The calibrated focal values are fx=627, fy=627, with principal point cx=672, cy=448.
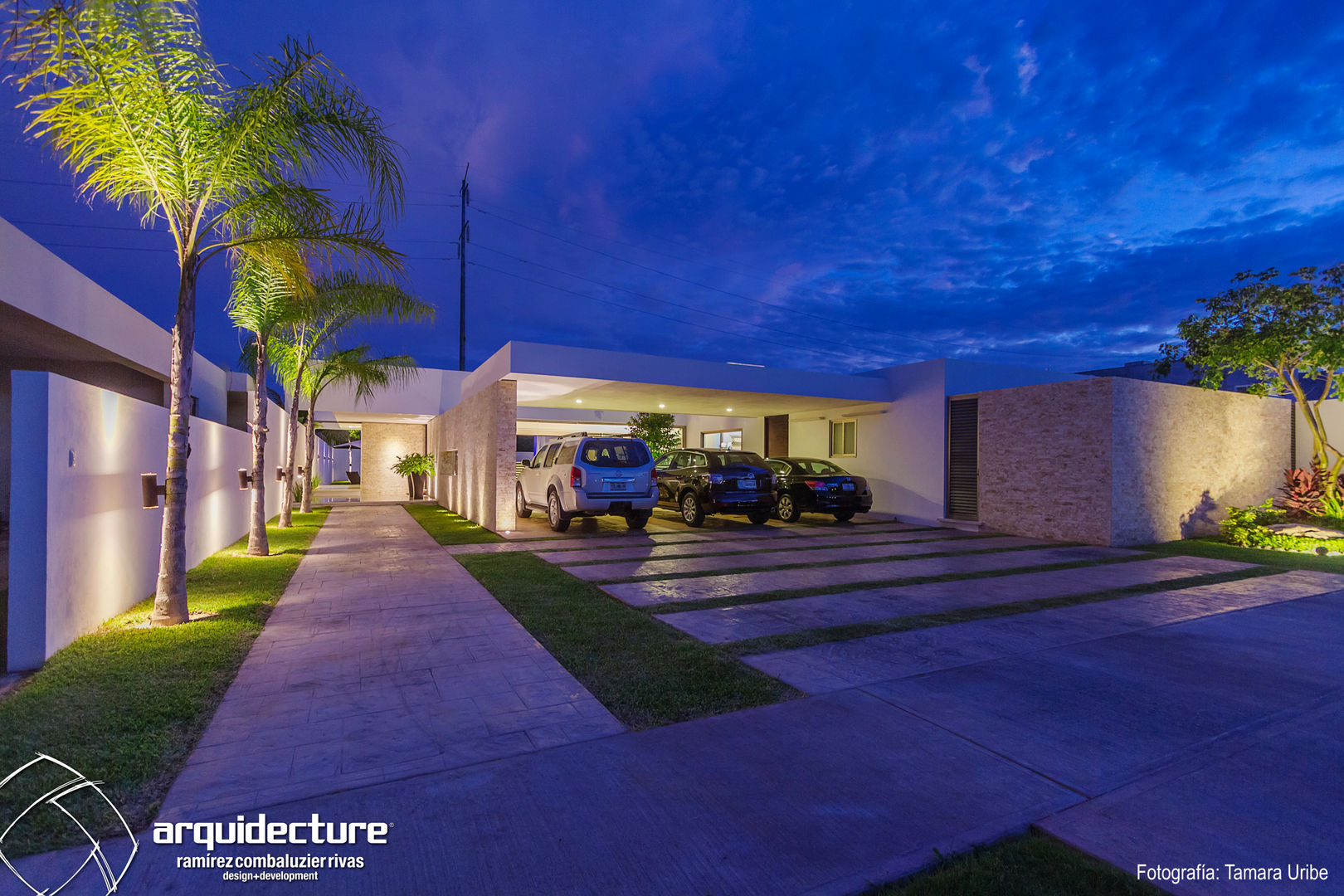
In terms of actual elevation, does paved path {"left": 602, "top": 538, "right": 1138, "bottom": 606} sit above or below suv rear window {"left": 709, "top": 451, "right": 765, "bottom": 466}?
below

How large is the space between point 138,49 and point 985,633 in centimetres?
823

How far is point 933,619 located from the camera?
19.5 ft

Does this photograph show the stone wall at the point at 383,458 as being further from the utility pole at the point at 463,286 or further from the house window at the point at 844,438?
the house window at the point at 844,438

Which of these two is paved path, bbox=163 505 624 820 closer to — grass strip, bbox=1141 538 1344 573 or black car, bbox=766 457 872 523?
black car, bbox=766 457 872 523

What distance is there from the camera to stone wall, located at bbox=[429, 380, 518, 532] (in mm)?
12188

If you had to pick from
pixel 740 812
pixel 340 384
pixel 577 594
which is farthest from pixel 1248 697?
pixel 340 384

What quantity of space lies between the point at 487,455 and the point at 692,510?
15.2ft

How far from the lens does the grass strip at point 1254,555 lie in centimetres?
929

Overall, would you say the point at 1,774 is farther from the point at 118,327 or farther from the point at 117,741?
the point at 118,327

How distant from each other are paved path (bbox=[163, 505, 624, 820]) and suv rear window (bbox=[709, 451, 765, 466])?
8.14m

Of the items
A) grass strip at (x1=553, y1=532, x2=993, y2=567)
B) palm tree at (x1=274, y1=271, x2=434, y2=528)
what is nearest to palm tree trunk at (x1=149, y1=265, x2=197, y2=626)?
palm tree at (x1=274, y1=271, x2=434, y2=528)

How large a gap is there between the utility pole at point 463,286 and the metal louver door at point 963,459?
1132 inches

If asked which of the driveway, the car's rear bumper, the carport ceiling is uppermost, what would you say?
the carport ceiling

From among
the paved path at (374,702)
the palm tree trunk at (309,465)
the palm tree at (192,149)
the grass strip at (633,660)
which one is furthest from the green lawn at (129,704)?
the palm tree trunk at (309,465)
